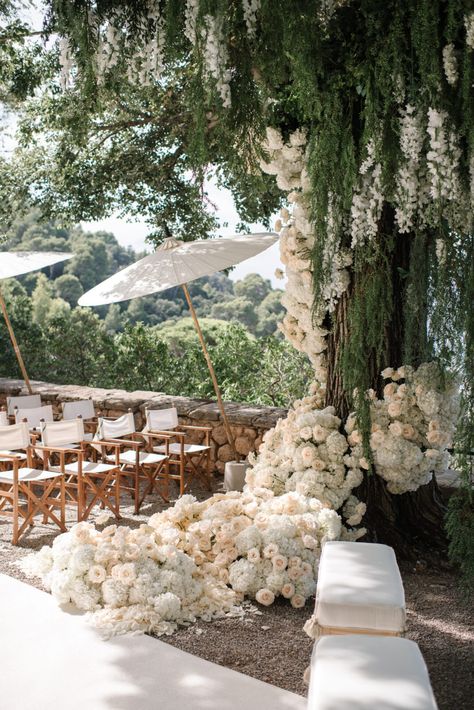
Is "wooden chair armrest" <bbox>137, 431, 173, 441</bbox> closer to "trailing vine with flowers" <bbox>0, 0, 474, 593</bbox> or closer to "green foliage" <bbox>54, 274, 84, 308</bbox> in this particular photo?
"trailing vine with flowers" <bbox>0, 0, 474, 593</bbox>

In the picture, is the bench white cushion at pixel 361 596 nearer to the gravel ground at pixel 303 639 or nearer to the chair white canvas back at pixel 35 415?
the gravel ground at pixel 303 639

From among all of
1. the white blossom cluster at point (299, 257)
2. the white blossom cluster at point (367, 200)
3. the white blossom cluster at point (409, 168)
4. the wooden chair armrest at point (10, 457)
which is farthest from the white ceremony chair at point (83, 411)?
the white blossom cluster at point (409, 168)

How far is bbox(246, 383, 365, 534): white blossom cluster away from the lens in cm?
435

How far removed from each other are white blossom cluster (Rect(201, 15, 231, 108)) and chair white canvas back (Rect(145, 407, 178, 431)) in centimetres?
358

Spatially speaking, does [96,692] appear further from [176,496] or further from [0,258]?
[0,258]

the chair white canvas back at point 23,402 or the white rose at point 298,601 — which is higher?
the chair white canvas back at point 23,402

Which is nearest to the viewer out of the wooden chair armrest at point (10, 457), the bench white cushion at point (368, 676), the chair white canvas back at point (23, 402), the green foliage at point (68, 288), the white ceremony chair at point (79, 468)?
the bench white cushion at point (368, 676)

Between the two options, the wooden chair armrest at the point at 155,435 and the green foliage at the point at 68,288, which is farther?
the green foliage at the point at 68,288

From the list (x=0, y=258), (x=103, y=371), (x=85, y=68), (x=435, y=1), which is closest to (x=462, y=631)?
(x=435, y=1)

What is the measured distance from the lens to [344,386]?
14.3 feet

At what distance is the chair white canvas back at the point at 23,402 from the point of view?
6.99 m

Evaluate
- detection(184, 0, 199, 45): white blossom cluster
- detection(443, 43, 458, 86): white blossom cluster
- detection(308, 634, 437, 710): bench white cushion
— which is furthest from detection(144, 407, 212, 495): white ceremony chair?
detection(308, 634, 437, 710): bench white cushion

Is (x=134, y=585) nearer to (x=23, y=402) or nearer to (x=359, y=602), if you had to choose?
(x=359, y=602)

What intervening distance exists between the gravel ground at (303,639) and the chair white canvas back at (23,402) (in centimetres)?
299
